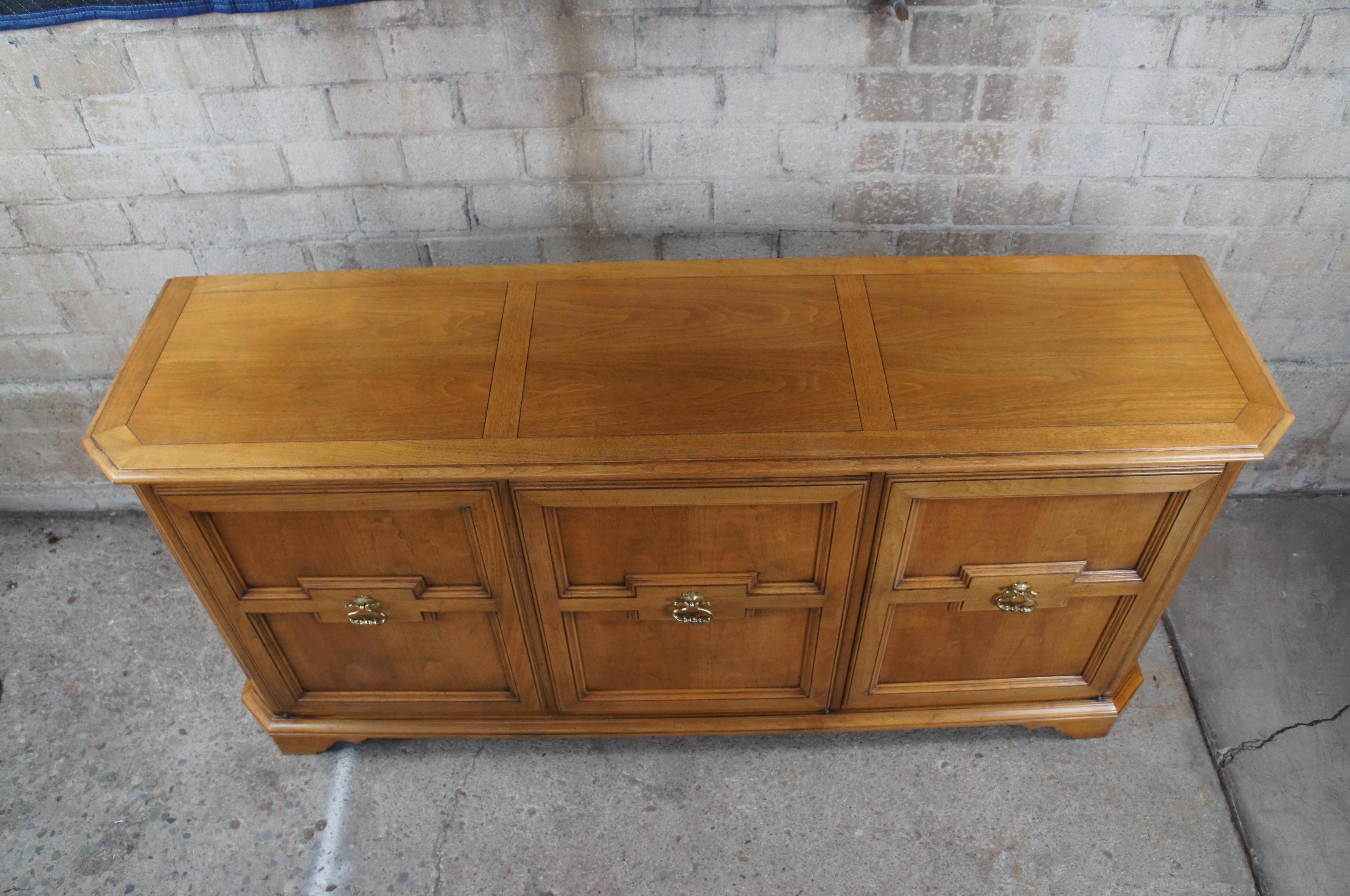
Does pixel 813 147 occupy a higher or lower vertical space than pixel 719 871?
higher

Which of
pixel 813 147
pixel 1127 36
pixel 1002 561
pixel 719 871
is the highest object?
pixel 1127 36

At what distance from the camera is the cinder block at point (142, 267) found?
6.75 feet

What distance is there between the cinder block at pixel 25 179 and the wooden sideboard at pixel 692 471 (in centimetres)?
52

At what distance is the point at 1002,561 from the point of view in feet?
5.23

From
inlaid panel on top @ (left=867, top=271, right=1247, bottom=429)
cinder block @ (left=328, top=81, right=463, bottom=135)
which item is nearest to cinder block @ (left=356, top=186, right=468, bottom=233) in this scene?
cinder block @ (left=328, top=81, right=463, bottom=135)

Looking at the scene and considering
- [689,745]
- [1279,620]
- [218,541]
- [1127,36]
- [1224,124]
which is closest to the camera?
[218,541]

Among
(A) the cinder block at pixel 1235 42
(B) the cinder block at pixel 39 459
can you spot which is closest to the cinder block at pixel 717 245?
(A) the cinder block at pixel 1235 42

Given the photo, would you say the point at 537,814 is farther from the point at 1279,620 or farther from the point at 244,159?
the point at 1279,620

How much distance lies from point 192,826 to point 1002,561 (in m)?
1.86

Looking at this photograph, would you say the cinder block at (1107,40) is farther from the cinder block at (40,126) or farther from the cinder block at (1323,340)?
the cinder block at (40,126)

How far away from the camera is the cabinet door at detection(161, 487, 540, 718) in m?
1.50

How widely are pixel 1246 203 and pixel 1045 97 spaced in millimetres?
598

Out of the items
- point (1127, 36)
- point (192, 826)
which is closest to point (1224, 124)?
point (1127, 36)

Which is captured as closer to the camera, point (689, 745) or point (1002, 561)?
point (1002, 561)
